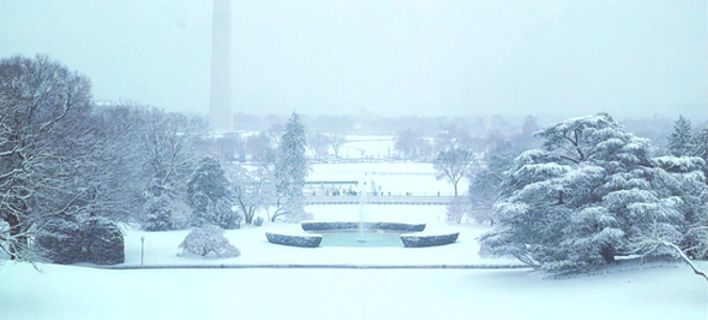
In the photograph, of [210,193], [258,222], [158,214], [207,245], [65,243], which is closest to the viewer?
[65,243]

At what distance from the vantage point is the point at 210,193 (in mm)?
22031

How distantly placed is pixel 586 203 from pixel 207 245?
936cm

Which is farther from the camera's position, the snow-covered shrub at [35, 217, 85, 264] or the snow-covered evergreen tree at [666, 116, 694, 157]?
the snow-covered evergreen tree at [666, 116, 694, 157]

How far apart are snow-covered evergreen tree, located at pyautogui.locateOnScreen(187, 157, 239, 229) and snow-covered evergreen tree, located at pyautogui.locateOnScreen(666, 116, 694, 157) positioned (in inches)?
563

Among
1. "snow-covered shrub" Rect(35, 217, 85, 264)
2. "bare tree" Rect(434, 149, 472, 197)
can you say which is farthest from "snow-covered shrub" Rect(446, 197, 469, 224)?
"snow-covered shrub" Rect(35, 217, 85, 264)

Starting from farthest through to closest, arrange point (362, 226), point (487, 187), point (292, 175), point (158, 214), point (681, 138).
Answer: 1. point (292, 175)
2. point (487, 187)
3. point (362, 226)
4. point (158, 214)
5. point (681, 138)

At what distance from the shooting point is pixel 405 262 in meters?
15.6

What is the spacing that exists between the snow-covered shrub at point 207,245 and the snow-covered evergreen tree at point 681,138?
12.2 meters

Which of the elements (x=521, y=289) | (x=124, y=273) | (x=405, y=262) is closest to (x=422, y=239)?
(x=405, y=262)

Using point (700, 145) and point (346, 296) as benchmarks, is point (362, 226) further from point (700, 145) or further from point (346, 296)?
point (346, 296)

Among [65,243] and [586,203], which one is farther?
[65,243]

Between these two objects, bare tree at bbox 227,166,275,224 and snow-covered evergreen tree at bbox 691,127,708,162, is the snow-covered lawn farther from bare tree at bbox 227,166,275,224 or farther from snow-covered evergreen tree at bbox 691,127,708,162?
bare tree at bbox 227,166,275,224

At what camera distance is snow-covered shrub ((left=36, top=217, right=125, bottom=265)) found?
15.2 metres

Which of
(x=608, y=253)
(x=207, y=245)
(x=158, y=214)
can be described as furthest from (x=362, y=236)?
(x=608, y=253)
